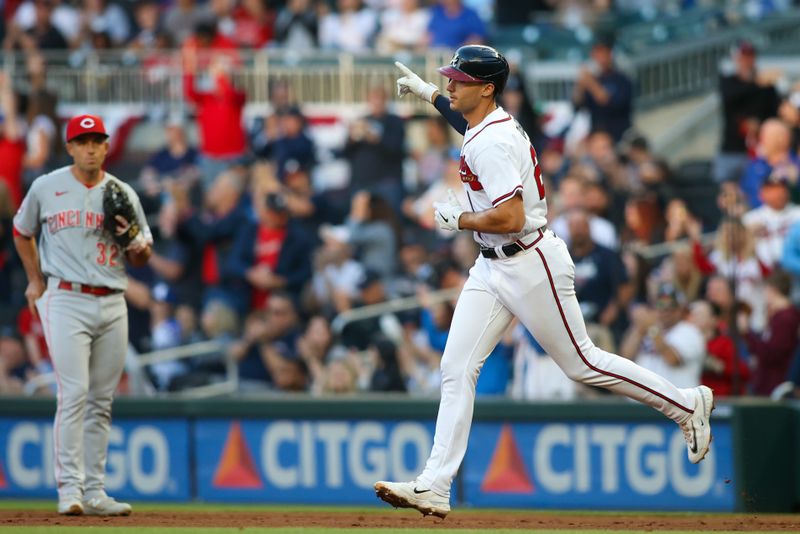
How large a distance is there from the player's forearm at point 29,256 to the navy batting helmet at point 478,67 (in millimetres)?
2777

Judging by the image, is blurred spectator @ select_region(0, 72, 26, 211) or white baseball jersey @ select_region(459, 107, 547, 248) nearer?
white baseball jersey @ select_region(459, 107, 547, 248)

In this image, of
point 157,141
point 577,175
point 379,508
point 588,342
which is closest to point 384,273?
point 577,175

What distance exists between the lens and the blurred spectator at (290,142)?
15023mm

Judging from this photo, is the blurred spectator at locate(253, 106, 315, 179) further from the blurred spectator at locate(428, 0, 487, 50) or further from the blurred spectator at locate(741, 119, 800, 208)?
the blurred spectator at locate(741, 119, 800, 208)

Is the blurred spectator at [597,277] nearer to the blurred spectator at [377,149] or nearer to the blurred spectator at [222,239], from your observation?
the blurred spectator at [377,149]

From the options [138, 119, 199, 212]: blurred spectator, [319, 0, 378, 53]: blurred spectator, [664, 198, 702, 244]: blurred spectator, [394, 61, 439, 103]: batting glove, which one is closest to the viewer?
[394, 61, 439, 103]: batting glove

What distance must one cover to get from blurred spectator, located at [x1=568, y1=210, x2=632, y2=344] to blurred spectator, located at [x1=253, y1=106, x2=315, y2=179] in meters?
3.99

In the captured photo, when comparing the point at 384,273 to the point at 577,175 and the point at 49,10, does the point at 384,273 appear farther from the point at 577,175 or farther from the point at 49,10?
the point at 49,10

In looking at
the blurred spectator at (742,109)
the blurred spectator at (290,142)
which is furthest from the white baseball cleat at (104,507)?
the blurred spectator at (742,109)

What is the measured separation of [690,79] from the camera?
16.8 meters

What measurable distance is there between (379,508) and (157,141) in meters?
7.97

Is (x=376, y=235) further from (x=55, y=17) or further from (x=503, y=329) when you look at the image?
(x=55, y=17)

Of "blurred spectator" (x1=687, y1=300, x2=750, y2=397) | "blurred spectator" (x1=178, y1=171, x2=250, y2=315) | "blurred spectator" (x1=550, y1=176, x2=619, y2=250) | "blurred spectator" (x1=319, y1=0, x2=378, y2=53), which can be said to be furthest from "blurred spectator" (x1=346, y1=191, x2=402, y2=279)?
"blurred spectator" (x1=319, y1=0, x2=378, y2=53)

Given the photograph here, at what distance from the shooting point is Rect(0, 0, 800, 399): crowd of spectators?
11148 millimetres
